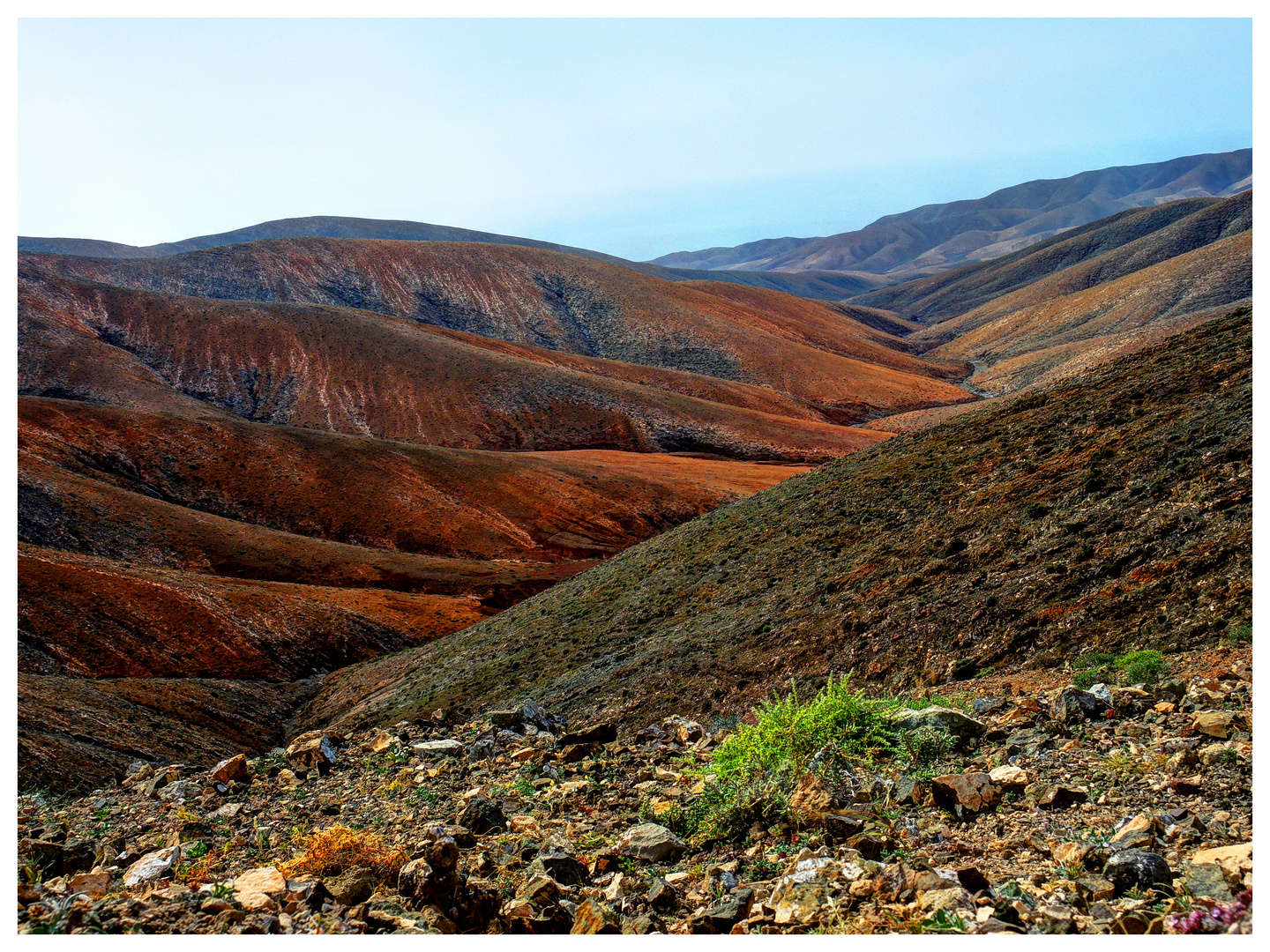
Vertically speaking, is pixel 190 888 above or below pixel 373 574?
above

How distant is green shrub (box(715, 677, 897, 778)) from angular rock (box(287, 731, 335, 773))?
4.31 m

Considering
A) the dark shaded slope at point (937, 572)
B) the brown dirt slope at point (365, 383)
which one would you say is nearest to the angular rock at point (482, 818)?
the dark shaded slope at point (937, 572)

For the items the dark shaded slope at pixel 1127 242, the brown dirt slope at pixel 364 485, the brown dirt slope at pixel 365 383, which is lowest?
the brown dirt slope at pixel 364 485

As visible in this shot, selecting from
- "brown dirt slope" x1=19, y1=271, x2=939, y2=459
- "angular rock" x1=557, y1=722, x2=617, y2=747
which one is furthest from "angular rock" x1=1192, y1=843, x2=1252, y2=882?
"brown dirt slope" x1=19, y1=271, x2=939, y2=459

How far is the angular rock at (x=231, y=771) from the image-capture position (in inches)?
331

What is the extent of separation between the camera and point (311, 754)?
9.09 m

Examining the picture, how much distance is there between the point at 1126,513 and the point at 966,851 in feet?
31.4

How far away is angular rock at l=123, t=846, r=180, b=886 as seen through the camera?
19.4 feet

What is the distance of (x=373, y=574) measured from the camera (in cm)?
3775

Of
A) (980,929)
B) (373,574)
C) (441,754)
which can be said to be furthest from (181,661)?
(980,929)

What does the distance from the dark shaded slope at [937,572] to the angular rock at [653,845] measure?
6163 mm

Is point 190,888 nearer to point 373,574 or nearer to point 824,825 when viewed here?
point 824,825

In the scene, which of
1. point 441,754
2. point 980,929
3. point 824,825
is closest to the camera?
point 980,929

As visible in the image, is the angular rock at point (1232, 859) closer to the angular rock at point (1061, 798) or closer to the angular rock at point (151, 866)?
the angular rock at point (1061, 798)
